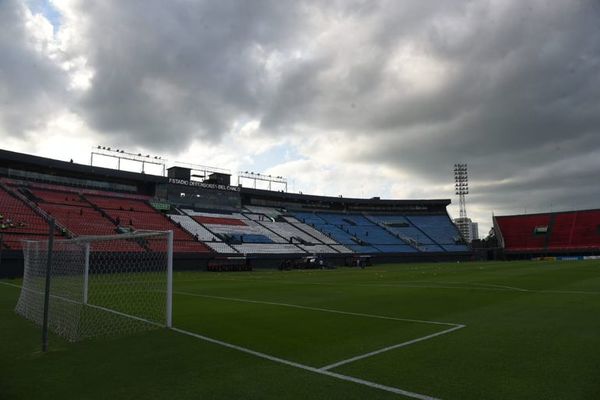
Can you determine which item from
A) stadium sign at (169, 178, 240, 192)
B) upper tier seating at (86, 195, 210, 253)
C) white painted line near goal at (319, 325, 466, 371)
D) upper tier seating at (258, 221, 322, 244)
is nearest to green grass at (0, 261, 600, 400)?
white painted line near goal at (319, 325, 466, 371)

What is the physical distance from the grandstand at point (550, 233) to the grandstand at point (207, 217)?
11.0 meters

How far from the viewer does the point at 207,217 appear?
196 ft

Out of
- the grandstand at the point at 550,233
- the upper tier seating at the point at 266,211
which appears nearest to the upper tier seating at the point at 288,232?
the upper tier seating at the point at 266,211

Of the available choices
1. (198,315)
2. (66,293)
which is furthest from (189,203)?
(198,315)

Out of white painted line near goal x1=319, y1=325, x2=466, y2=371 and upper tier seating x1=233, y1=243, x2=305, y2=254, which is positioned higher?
upper tier seating x1=233, y1=243, x2=305, y2=254

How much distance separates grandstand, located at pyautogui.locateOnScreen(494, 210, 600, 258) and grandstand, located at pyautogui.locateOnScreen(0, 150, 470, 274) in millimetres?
10977

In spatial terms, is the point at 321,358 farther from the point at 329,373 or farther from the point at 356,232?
the point at 356,232

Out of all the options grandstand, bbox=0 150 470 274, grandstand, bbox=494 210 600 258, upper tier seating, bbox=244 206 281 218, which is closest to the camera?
grandstand, bbox=0 150 470 274

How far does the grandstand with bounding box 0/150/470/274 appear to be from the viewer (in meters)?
42.7

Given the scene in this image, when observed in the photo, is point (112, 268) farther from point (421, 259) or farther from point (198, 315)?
point (421, 259)

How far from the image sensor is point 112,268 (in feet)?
87.0

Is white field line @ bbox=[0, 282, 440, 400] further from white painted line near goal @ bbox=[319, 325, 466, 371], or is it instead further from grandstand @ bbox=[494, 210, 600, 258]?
grandstand @ bbox=[494, 210, 600, 258]

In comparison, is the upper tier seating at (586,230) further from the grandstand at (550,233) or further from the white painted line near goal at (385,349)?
the white painted line near goal at (385,349)

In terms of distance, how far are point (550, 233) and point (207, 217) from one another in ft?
212
